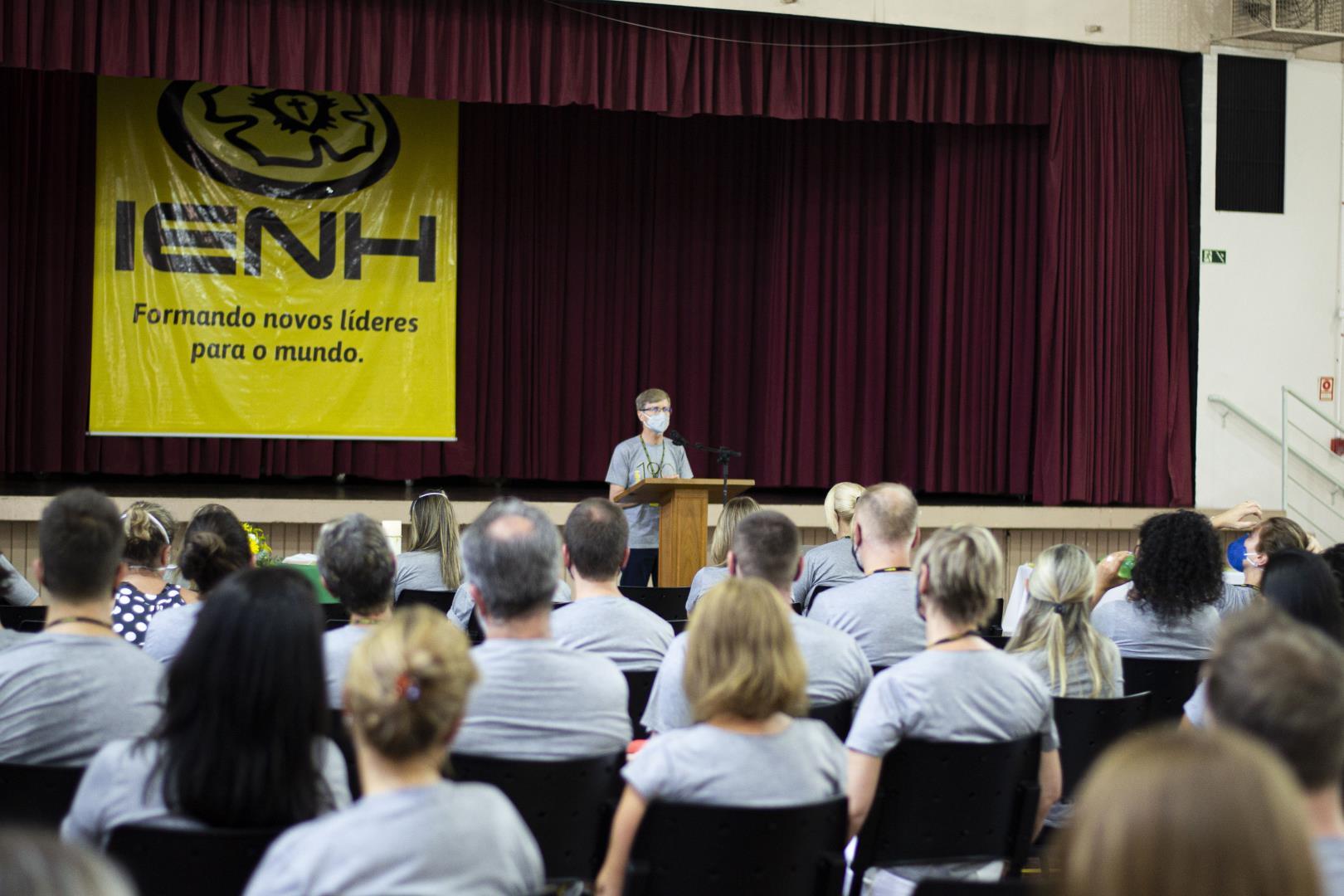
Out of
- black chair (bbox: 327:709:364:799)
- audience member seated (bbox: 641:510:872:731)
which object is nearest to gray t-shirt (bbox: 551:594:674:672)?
audience member seated (bbox: 641:510:872:731)

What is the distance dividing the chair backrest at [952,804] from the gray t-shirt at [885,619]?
0.88 m

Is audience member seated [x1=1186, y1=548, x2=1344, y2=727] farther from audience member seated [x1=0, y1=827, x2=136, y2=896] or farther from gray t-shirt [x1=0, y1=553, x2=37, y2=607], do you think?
gray t-shirt [x1=0, y1=553, x2=37, y2=607]

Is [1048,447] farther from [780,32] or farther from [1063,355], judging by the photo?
[780,32]

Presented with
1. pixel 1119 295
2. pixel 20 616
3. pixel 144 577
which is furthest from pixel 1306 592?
pixel 1119 295

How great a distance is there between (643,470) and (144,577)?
396cm

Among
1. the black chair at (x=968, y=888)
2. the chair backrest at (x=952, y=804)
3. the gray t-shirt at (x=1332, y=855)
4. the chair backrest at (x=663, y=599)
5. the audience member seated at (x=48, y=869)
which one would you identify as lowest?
the chair backrest at (x=952, y=804)

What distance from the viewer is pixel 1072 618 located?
371cm

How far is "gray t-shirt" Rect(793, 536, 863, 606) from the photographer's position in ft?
17.7

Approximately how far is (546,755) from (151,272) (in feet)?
26.9

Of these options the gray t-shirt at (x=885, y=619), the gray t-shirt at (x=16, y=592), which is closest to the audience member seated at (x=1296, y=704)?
the gray t-shirt at (x=885, y=619)

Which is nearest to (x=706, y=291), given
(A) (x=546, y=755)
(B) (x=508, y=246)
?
(B) (x=508, y=246)

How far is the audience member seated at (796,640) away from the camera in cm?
304

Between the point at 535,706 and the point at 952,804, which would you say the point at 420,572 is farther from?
the point at 952,804

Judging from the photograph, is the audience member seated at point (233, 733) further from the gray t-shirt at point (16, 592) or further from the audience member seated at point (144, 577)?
the gray t-shirt at point (16, 592)
